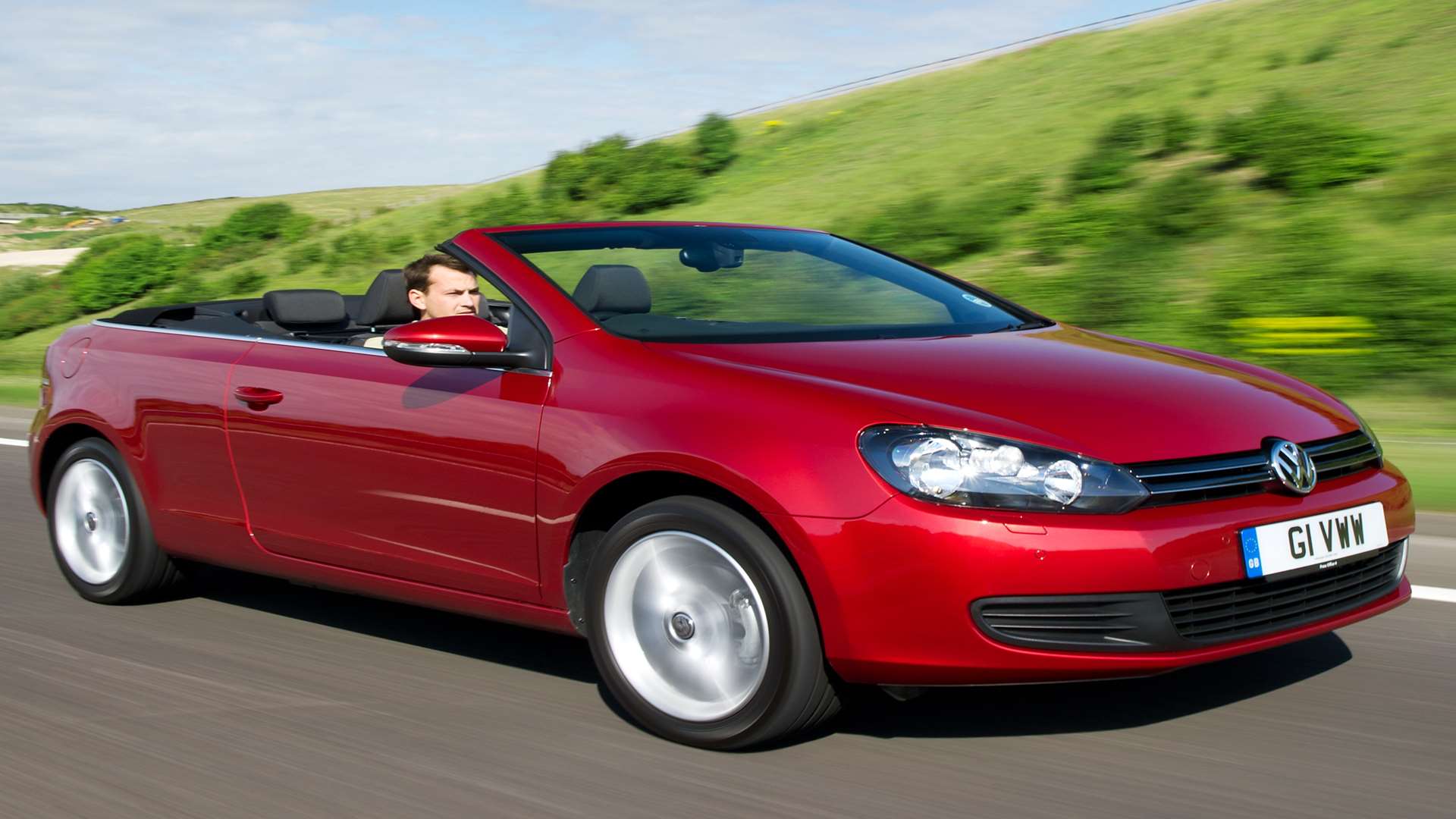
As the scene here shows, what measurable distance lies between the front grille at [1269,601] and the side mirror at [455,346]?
177 cm

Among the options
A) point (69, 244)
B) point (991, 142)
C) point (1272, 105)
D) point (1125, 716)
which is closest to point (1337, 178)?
point (1272, 105)

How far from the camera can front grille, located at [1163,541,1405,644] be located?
3.56m

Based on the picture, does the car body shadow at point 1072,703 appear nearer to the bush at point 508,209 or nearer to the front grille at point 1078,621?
the front grille at point 1078,621

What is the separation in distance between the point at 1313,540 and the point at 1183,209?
1403 centimetres

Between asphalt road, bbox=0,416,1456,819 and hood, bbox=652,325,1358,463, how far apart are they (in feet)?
2.33

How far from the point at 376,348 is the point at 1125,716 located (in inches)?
91.4

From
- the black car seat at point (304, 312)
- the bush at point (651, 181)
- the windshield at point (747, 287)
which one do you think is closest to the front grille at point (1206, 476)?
the windshield at point (747, 287)

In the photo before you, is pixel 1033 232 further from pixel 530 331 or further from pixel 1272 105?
pixel 530 331

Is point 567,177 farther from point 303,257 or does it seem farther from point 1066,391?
point 1066,391

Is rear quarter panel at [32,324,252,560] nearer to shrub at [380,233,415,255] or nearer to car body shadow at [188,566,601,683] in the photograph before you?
car body shadow at [188,566,601,683]

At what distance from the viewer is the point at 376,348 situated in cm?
472

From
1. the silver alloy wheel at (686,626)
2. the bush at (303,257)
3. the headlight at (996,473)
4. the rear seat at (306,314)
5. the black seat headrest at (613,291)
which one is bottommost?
the bush at (303,257)

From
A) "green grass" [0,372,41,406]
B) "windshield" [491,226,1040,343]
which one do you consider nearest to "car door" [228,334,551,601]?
"windshield" [491,226,1040,343]

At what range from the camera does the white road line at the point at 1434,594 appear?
17.3ft
